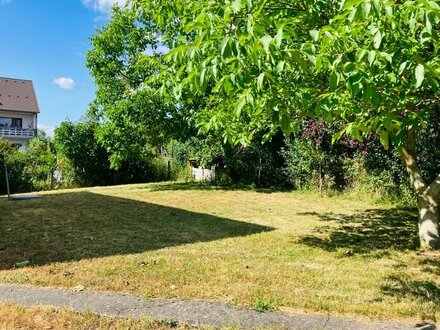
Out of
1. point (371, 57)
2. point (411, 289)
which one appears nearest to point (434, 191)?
point (411, 289)

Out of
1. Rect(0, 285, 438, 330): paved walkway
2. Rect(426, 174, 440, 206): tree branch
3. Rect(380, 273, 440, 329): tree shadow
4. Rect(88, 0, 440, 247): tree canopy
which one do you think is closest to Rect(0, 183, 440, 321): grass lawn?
Rect(380, 273, 440, 329): tree shadow

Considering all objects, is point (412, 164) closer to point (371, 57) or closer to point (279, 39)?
point (371, 57)

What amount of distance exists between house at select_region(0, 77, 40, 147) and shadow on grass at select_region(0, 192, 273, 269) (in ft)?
101

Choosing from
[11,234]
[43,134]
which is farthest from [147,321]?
[43,134]

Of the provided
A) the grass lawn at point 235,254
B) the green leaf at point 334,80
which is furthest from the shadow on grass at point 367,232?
the green leaf at point 334,80

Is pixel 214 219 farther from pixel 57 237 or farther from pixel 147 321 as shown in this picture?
pixel 147 321

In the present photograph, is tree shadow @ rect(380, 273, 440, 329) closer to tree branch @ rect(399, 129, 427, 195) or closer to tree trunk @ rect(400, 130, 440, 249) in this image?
tree trunk @ rect(400, 130, 440, 249)

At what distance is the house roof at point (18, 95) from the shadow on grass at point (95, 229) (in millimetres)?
33598

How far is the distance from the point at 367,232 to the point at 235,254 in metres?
3.85

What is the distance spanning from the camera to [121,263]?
21.1 feet

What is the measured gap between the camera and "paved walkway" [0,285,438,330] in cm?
423

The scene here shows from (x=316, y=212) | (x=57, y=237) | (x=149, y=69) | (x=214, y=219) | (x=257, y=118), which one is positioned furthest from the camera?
(x=149, y=69)

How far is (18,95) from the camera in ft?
146

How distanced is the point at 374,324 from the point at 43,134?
78.0 ft
